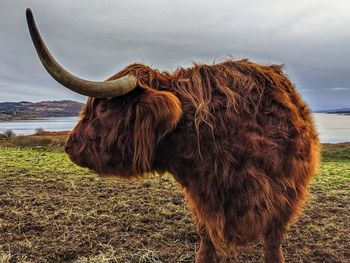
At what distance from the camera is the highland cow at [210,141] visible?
2.62 metres

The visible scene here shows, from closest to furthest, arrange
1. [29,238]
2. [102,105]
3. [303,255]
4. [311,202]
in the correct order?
[102,105]
[303,255]
[29,238]
[311,202]

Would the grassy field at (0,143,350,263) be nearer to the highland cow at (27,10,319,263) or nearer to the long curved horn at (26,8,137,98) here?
the highland cow at (27,10,319,263)

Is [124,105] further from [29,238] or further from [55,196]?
[55,196]

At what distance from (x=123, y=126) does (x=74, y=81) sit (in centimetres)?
53

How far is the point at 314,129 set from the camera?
3.20 metres

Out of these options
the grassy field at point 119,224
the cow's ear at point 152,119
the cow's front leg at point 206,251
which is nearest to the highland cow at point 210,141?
the cow's ear at point 152,119

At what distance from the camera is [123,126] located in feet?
8.65

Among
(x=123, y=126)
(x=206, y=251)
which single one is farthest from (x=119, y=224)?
(x=123, y=126)

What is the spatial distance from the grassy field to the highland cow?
1095mm

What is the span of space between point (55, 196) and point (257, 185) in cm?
387

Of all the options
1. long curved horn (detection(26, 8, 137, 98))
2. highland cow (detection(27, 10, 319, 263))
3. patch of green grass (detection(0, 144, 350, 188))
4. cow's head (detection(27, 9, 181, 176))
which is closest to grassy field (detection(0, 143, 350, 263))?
patch of green grass (detection(0, 144, 350, 188))

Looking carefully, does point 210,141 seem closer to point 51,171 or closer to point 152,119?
point 152,119

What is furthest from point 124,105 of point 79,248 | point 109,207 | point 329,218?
point 329,218

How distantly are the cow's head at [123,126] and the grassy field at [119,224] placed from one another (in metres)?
1.26
